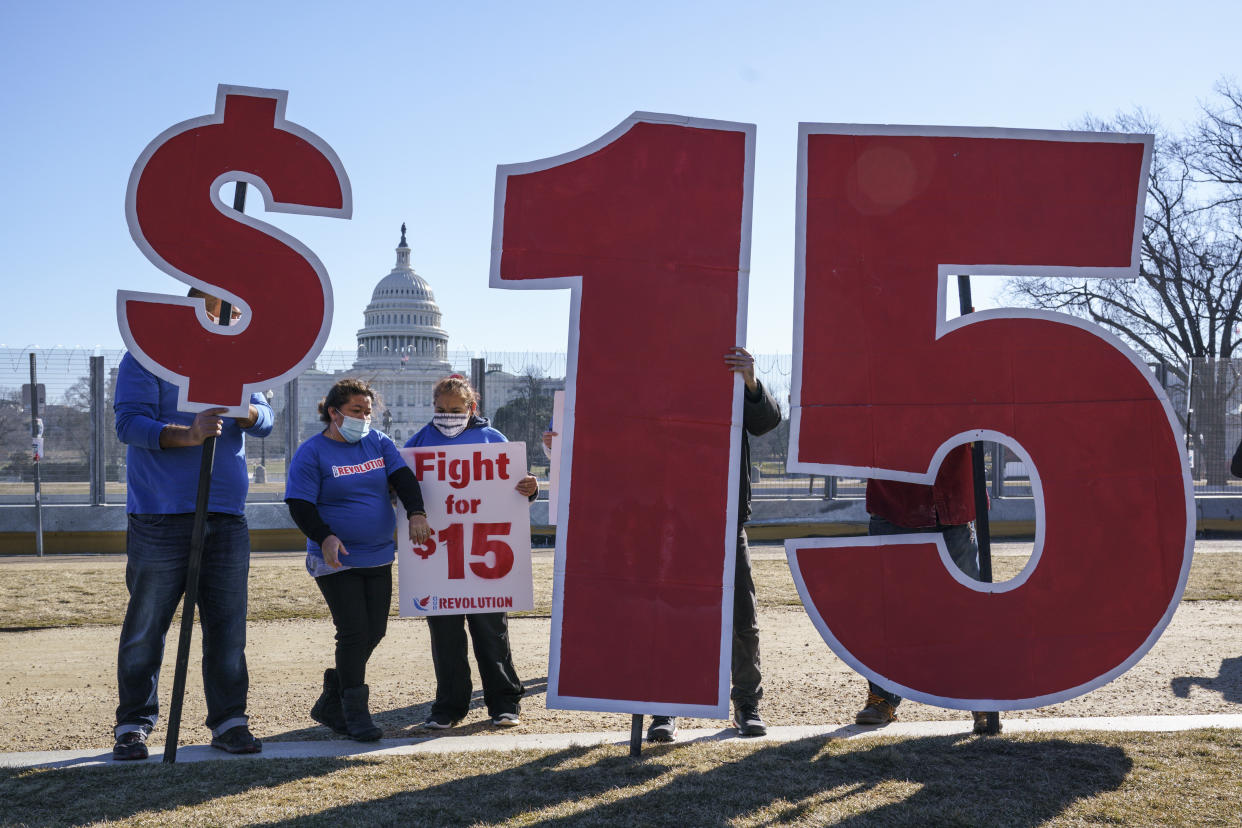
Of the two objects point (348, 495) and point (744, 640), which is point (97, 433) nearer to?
point (348, 495)

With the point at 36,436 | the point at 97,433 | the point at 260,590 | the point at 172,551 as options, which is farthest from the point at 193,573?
the point at 36,436

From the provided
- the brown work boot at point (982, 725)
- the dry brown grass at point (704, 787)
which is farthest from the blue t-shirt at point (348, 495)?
the brown work boot at point (982, 725)

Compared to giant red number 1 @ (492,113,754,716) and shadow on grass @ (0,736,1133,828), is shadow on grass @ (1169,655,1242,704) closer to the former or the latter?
shadow on grass @ (0,736,1133,828)

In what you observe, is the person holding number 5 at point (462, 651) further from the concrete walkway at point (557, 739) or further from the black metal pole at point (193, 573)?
the black metal pole at point (193, 573)

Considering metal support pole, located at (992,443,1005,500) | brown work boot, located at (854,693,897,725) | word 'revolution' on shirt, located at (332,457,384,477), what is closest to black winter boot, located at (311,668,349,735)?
word 'revolution' on shirt, located at (332,457,384,477)

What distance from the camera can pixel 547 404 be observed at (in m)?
16.2

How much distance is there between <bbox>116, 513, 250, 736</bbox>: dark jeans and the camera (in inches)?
194

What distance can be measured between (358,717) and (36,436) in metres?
12.1

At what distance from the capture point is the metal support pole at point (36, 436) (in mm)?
14289

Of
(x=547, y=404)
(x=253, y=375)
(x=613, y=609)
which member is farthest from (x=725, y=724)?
(x=547, y=404)

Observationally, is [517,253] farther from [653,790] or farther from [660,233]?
[653,790]

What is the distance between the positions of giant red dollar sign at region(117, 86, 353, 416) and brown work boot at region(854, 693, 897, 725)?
3245mm

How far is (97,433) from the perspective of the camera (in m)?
15.2

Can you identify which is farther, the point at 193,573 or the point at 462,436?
the point at 462,436
